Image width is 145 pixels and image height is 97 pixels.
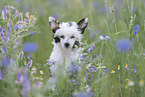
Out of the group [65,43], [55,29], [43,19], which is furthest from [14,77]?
[43,19]

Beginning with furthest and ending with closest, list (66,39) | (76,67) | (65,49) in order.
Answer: (65,49)
(66,39)
(76,67)

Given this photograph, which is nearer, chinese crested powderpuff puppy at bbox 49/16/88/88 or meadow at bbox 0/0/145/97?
meadow at bbox 0/0/145/97

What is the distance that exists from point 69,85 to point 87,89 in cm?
45

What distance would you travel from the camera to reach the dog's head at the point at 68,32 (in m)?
3.29

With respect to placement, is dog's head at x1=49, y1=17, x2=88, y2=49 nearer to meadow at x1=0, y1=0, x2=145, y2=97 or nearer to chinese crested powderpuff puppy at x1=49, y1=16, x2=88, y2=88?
chinese crested powderpuff puppy at x1=49, y1=16, x2=88, y2=88

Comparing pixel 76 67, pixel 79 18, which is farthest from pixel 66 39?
pixel 79 18

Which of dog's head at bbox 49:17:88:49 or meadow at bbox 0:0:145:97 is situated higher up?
dog's head at bbox 49:17:88:49

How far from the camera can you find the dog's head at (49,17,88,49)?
3287 millimetres

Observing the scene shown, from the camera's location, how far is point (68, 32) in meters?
3.33

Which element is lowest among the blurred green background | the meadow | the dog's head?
the meadow

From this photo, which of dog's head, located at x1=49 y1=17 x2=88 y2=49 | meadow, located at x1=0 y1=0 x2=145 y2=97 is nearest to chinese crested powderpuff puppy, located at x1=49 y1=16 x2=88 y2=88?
dog's head, located at x1=49 y1=17 x2=88 y2=49

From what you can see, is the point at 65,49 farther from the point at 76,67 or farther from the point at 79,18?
the point at 79,18

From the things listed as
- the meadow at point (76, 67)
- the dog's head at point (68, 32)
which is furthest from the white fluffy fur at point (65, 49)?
the meadow at point (76, 67)

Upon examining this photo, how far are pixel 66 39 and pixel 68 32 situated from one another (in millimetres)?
117
